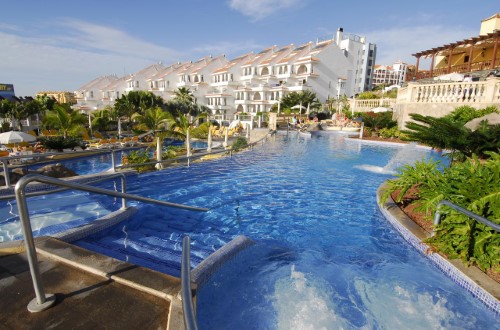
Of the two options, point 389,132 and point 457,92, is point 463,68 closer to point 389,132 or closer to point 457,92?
point 389,132

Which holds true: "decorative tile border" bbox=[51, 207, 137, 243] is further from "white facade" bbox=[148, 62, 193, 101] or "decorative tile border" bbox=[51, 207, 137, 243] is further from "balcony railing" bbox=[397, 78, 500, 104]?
"white facade" bbox=[148, 62, 193, 101]

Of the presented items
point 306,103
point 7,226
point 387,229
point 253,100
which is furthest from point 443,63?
point 7,226

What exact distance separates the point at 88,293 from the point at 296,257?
4190 mm

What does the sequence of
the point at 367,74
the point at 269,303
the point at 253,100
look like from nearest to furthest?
→ the point at 269,303 < the point at 253,100 < the point at 367,74

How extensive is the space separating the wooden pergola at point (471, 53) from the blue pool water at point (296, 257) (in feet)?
83.5

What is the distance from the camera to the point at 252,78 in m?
61.7

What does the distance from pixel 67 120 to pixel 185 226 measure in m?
→ 18.2

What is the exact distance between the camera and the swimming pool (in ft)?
14.2

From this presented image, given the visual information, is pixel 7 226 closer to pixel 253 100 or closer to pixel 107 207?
pixel 107 207

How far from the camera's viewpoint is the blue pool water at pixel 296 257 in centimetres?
432

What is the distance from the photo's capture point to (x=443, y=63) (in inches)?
1377

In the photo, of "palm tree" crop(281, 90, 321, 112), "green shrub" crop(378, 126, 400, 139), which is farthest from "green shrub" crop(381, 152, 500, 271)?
"palm tree" crop(281, 90, 321, 112)

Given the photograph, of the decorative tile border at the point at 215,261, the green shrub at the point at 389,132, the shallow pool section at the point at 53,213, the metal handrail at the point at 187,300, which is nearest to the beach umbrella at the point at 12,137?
the shallow pool section at the point at 53,213

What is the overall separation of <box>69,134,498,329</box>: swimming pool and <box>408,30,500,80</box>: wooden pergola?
25543mm
